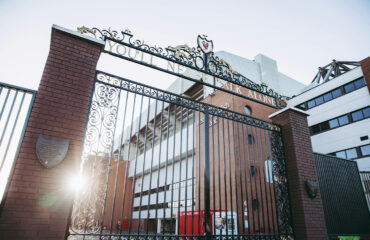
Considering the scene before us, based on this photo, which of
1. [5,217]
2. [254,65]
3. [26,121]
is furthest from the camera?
[254,65]

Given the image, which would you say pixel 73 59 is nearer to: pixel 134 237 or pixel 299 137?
pixel 134 237

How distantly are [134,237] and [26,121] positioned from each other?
2601 millimetres

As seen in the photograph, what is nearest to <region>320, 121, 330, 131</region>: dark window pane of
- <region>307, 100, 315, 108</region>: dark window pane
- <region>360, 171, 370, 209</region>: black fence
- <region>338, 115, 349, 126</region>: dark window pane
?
<region>338, 115, 349, 126</region>: dark window pane

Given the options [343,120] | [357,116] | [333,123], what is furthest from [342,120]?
[357,116]

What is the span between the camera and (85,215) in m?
3.70

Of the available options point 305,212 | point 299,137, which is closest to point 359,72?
point 299,137

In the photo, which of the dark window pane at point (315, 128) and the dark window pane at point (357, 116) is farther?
the dark window pane at point (315, 128)

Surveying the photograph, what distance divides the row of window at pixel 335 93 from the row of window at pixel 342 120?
2058 millimetres

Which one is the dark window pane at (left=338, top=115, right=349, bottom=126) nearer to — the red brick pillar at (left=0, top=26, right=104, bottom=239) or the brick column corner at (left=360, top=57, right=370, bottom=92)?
the brick column corner at (left=360, top=57, right=370, bottom=92)

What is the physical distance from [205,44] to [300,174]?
4438mm

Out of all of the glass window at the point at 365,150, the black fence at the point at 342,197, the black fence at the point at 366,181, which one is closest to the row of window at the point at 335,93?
the glass window at the point at 365,150

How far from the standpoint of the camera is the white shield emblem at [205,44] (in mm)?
6208

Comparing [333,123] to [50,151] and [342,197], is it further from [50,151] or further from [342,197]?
[50,151]

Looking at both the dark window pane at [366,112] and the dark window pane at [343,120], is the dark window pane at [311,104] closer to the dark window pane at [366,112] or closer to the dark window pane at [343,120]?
the dark window pane at [343,120]
